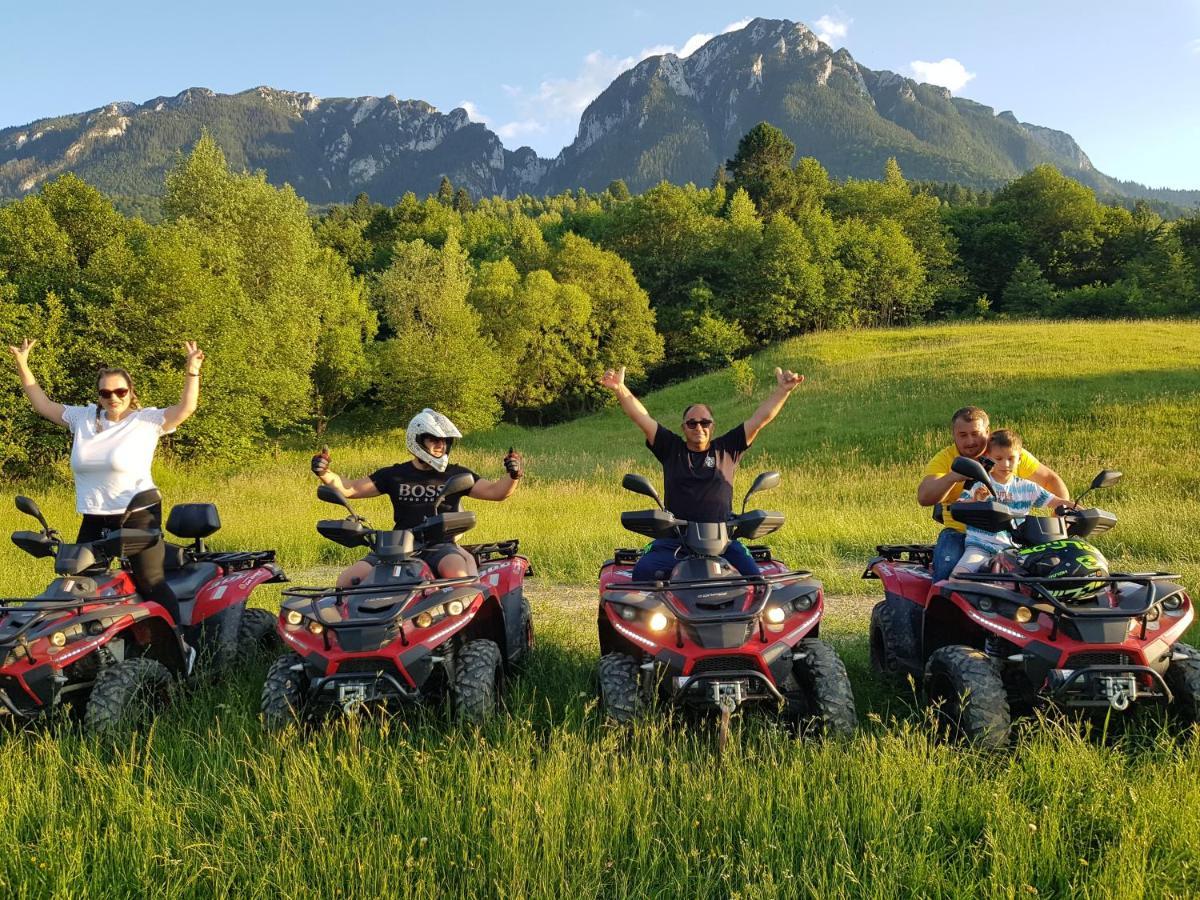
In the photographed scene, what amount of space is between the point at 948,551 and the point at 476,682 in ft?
10.2

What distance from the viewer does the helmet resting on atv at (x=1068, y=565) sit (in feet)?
11.4

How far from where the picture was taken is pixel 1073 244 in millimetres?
63312

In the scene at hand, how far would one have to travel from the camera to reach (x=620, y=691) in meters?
3.58

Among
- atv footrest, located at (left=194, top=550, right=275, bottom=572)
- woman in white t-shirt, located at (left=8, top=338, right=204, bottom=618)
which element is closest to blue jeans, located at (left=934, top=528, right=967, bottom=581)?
woman in white t-shirt, located at (left=8, top=338, right=204, bottom=618)

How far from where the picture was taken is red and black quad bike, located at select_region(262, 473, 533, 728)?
A: 3.62 meters

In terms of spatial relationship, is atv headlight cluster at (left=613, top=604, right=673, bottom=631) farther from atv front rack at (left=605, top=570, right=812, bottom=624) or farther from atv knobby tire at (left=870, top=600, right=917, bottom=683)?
atv knobby tire at (left=870, top=600, right=917, bottom=683)

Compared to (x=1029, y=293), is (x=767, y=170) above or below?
above

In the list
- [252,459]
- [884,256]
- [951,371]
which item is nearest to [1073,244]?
[884,256]

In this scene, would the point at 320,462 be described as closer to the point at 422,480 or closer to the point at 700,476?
the point at 422,480

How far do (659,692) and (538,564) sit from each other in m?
6.27

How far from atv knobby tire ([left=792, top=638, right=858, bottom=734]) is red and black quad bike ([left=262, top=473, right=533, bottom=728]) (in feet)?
5.46

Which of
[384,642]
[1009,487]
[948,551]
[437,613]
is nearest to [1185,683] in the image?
[948,551]

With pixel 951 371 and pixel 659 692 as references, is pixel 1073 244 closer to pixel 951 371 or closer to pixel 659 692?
pixel 951 371

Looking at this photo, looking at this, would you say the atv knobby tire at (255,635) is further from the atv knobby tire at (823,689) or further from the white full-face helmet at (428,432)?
the atv knobby tire at (823,689)
